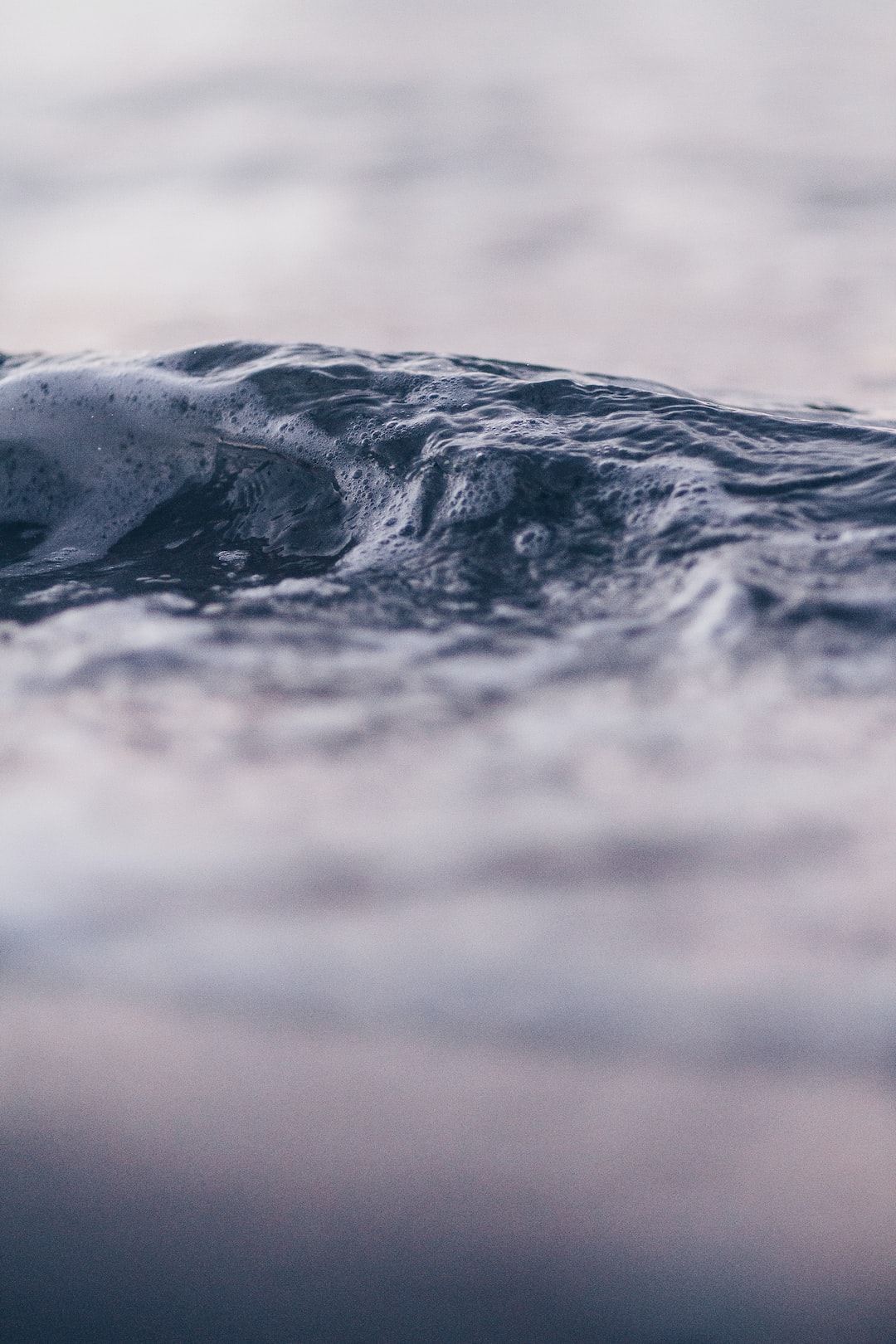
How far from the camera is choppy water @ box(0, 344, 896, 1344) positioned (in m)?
0.78

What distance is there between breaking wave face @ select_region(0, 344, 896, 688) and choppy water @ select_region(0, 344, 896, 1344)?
2cm

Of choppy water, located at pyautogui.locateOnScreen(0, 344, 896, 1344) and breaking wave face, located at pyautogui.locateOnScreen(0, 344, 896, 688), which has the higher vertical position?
breaking wave face, located at pyautogui.locateOnScreen(0, 344, 896, 688)

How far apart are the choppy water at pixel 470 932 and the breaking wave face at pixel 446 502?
0.02 metres

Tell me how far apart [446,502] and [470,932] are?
1.58 m

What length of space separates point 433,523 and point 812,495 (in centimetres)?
92

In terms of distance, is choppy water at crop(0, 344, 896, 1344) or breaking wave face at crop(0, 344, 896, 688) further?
breaking wave face at crop(0, 344, 896, 688)

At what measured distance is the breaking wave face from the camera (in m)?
1.99

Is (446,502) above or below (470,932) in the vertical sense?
above

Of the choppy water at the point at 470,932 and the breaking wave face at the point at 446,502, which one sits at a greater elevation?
the breaking wave face at the point at 446,502

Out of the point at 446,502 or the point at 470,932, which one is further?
the point at 446,502

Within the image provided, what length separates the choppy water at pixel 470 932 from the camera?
78 cm

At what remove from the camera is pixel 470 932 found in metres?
1.08

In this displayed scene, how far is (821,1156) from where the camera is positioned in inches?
32.6

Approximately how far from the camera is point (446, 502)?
2.49 m
